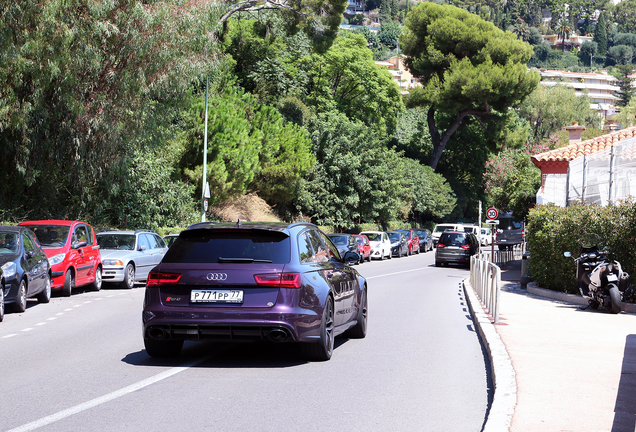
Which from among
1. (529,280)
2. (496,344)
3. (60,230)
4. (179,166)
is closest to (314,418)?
(496,344)

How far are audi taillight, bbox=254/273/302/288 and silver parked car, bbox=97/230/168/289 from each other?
502 inches

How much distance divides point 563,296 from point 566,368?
375 inches

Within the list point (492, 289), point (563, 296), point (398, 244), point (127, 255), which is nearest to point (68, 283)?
point (127, 255)

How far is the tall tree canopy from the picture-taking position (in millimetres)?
61656

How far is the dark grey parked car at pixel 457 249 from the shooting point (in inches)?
1362

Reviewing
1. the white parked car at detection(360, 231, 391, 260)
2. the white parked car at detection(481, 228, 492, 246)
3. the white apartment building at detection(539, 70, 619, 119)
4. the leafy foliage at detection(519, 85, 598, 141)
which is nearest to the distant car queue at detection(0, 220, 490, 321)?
the white parked car at detection(360, 231, 391, 260)

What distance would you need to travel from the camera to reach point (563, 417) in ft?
19.3

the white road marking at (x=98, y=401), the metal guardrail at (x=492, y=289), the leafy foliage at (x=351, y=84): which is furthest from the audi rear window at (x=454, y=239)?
the white road marking at (x=98, y=401)

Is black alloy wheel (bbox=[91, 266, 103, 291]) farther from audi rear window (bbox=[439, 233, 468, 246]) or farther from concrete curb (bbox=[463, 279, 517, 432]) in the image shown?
audi rear window (bbox=[439, 233, 468, 246])

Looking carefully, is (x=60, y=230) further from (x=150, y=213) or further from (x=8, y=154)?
(x=150, y=213)

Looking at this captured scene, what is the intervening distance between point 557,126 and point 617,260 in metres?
78.6

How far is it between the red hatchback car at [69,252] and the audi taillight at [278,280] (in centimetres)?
1006

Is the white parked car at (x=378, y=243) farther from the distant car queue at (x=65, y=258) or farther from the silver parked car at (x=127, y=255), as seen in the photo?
the silver parked car at (x=127, y=255)

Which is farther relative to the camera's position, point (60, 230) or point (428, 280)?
point (428, 280)
